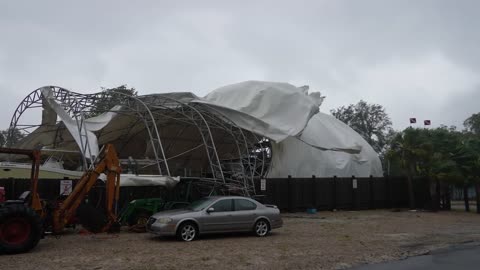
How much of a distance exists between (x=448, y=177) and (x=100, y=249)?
22.7 m

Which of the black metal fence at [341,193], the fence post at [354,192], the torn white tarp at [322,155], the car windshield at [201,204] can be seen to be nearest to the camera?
the car windshield at [201,204]

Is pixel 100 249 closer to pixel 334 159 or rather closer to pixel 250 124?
pixel 250 124

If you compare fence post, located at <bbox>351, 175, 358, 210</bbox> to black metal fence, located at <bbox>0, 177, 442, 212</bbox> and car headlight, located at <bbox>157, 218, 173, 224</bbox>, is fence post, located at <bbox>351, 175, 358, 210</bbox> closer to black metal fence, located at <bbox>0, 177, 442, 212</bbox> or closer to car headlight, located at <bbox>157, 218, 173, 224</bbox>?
black metal fence, located at <bbox>0, 177, 442, 212</bbox>

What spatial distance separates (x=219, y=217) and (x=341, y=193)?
55.9 feet

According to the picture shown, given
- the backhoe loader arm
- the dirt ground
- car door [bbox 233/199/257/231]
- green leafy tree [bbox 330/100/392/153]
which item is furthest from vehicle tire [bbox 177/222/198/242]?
green leafy tree [bbox 330/100/392/153]

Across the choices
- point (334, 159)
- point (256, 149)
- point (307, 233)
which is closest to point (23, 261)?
point (307, 233)

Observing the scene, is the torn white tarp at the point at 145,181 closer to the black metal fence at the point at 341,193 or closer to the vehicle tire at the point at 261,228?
the vehicle tire at the point at 261,228

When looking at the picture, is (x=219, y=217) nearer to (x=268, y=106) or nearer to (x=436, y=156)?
(x=268, y=106)

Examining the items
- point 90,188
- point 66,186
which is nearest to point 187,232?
point 90,188

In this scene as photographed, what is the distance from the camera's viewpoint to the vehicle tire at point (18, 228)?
1215 cm

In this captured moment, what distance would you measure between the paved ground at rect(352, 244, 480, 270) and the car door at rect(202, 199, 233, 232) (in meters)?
5.63

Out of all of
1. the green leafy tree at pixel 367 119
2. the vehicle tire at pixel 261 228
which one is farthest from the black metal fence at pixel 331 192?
the green leafy tree at pixel 367 119

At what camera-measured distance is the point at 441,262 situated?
11.0 metres

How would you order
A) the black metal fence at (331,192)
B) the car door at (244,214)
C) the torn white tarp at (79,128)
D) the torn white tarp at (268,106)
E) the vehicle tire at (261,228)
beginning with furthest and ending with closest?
the torn white tarp at (268,106)
the torn white tarp at (79,128)
the black metal fence at (331,192)
the vehicle tire at (261,228)
the car door at (244,214)
